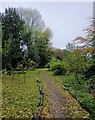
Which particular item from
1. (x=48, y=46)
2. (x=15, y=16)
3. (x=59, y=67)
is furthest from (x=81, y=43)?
(x=48, y=46)

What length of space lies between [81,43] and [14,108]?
8.33 meters

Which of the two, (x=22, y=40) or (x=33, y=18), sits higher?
(x=33, y=18)

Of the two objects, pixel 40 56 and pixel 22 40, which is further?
pixel 40 56

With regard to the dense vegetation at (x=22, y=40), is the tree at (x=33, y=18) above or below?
above

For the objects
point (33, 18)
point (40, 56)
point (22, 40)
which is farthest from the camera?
point (33, 18)

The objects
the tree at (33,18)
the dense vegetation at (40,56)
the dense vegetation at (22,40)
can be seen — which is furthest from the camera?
the tree at (33,18)

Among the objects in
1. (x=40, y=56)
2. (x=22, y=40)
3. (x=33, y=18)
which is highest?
(x=33, y=18)

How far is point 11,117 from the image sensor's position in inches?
192

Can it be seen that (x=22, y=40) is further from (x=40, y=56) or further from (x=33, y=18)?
(x=33, y=18)

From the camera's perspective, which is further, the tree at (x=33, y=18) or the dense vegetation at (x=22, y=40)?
the tree at (x=33, y=18)

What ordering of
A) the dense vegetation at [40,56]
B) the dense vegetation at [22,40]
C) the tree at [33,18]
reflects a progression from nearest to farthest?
the dense vegetation at [40,56], the dense vegetation at [22,40], the tree at [33,18]

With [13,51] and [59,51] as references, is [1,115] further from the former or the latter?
[59,51]

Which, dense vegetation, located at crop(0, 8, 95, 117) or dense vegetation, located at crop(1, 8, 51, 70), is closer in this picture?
dense vegetation, located at crop(0, 8, 95, 117)

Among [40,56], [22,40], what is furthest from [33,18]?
[22,40]
